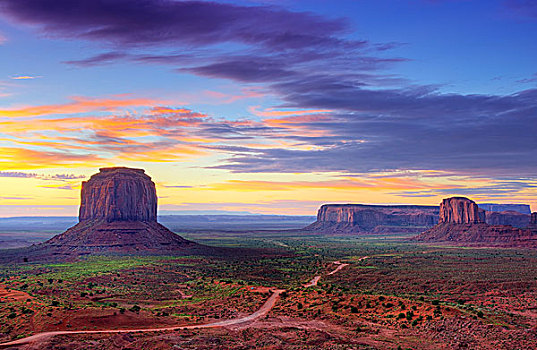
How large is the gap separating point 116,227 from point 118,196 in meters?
10.6

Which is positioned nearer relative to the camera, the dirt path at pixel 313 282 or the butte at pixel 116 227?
the dirt path at pixel 313 282

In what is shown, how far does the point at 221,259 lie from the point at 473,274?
5640 centimetres

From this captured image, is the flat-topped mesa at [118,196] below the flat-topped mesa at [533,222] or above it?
above

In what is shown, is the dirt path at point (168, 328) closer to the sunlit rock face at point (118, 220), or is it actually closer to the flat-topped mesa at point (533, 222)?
the sunlit rock face at point (118, 220)

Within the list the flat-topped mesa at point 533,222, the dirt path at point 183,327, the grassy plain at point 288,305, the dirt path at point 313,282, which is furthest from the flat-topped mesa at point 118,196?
the flat-topped mesa at point 533,222

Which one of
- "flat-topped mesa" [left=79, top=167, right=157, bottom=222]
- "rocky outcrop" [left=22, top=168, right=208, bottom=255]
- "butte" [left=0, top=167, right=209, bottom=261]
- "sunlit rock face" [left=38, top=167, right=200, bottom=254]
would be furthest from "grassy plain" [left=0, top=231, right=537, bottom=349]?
"flat-topped mesa" [left=79, top=167, right=157, bottom=222]

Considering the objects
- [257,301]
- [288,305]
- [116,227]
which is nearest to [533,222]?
[116,227]

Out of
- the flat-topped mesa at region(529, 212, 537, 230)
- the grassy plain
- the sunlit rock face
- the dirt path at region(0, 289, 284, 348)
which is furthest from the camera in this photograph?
the flat-topped mesa at region(529, 212, 537, 230)

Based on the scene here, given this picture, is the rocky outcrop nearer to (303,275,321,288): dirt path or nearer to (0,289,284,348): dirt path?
(303,275,321,288): dirt path

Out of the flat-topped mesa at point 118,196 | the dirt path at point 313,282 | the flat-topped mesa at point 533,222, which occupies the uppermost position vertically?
the flat-topped mesa at point 118,196

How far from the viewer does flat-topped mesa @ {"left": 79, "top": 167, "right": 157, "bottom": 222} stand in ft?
486

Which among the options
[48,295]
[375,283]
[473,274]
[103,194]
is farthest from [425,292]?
[103,194]

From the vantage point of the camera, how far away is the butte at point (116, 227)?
131000mm

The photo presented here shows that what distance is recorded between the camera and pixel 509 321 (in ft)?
149
